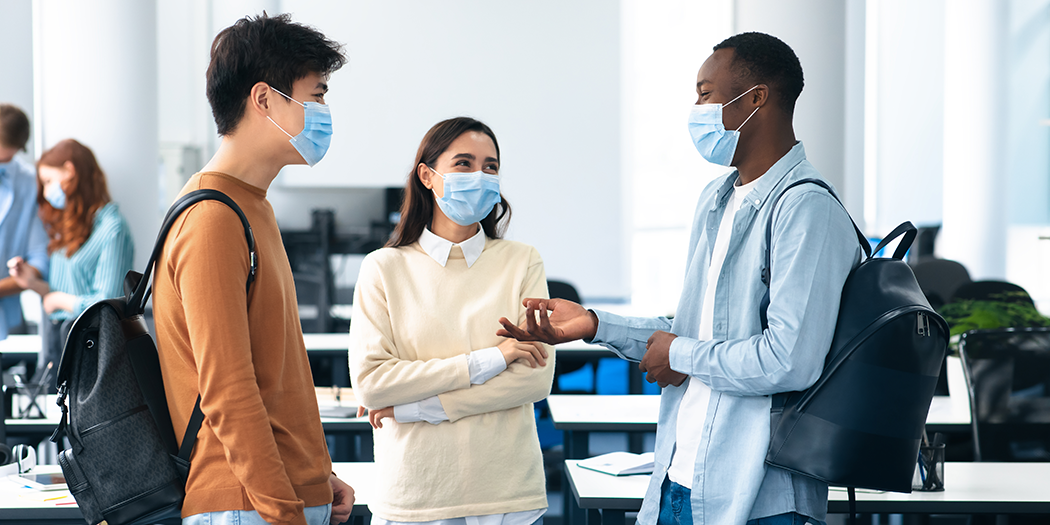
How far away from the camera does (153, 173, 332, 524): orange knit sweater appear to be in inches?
44.9

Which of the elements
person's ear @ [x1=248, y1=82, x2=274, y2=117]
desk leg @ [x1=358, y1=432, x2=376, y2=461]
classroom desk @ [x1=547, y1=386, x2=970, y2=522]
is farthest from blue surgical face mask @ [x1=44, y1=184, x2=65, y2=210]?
person's ear @ [x1=248, y1=82, x2=274, y2=117]

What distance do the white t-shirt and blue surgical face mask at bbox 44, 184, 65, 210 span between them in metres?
3.48

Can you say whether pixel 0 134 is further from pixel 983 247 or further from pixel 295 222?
pixel 983 247

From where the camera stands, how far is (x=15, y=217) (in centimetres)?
417

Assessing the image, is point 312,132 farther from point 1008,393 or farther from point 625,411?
point 1008,393

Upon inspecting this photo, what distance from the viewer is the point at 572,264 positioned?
283 inches

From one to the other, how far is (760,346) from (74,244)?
351 centimetres

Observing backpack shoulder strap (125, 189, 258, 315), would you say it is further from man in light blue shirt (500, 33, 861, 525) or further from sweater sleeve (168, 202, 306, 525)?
man in light blue shirt (500, 33, 861, 525)

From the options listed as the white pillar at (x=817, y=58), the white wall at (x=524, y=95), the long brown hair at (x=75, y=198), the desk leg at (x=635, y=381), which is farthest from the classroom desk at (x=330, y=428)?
the white wall at (x=524, y=95)

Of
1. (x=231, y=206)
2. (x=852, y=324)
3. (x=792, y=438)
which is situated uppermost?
(x=231, y=206)

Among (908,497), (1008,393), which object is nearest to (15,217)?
(908,497)

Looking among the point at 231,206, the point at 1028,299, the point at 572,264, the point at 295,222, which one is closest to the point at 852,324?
the point at 231,206

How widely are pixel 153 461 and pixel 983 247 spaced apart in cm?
623

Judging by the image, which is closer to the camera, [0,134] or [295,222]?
[0,134]
